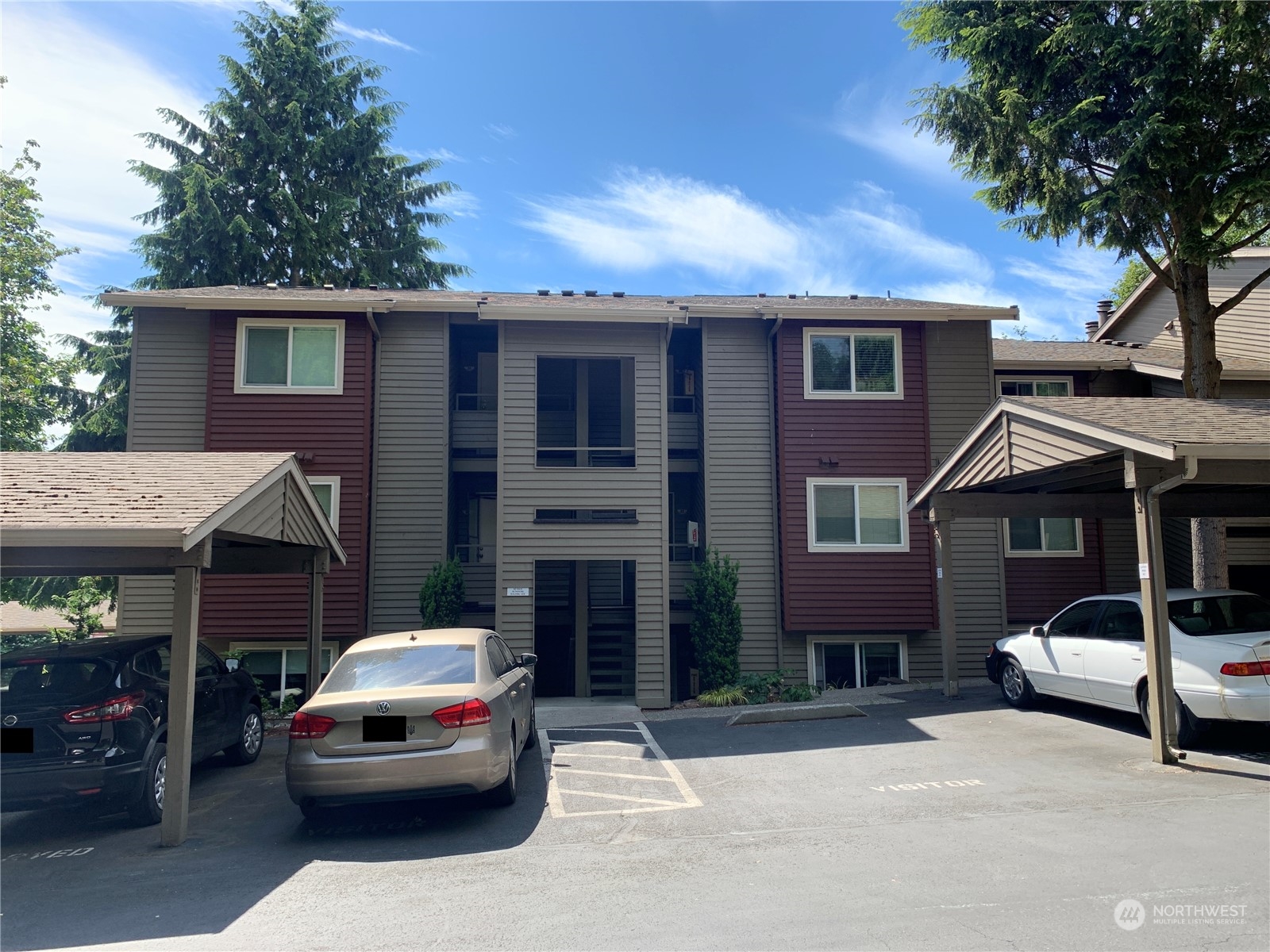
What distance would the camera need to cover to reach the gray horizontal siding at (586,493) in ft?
46.4

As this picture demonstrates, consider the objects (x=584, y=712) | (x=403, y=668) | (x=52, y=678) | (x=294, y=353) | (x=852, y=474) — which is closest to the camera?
(x=52, y=678)

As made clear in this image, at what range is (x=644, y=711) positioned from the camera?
1365 centimetres

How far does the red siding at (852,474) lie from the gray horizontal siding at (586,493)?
7.88ft

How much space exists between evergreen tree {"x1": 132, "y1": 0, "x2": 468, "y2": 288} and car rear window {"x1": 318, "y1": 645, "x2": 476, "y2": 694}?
20.2 meters

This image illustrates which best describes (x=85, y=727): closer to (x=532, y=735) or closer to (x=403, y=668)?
(x=403, y=668)

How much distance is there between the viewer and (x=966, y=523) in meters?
Answer: 16.1

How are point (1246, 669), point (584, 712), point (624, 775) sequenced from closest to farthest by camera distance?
point (1246, 669), point (624, 775), point (584, 712)

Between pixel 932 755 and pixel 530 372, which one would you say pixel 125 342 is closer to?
pixel 530 372

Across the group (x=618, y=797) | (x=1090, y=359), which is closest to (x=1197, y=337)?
(x=1090, y=359)

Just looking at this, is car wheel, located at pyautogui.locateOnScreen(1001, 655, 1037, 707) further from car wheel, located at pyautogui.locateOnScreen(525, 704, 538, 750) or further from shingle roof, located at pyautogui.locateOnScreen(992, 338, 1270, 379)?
shingle roof, located at pyautogui.locateOnScreen(992, 338, 1270, 379)

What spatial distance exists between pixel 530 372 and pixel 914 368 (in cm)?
724

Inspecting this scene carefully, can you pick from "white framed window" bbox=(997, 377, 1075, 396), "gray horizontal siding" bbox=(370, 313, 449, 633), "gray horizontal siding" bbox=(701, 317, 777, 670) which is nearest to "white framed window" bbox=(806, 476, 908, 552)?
"gray horizontal siding" bbox=(701, 317, 777, 670)

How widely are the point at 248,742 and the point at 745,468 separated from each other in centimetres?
955

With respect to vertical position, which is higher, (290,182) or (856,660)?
(290,182)
